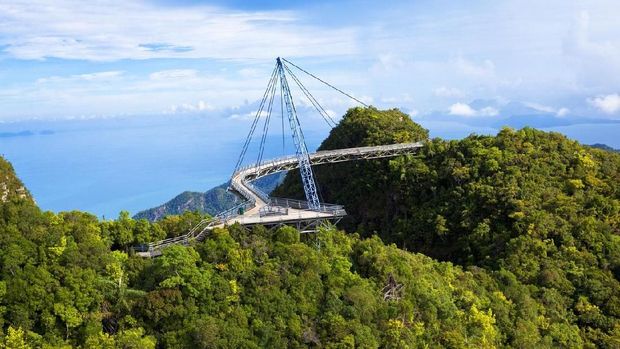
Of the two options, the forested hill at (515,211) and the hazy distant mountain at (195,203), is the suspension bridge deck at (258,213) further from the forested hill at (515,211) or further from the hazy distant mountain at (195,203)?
the hazy distant mountain at (195,203)

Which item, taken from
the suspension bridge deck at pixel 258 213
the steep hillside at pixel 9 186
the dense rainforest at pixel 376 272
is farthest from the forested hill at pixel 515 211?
the steep hillside at pixel 9 186

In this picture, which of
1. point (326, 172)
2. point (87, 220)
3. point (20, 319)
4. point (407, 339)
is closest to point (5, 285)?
point (20, 319)

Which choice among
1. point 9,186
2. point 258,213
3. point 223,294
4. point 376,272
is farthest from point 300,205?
point 9,186

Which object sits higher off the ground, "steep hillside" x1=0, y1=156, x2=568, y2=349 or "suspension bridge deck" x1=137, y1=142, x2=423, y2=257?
"suspension bridge deck" x1=137, y1=142, x2=423, y2=257

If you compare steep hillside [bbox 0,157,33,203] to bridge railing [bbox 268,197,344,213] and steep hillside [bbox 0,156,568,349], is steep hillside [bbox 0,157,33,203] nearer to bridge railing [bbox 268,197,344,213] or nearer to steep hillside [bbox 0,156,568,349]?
steep hillside [bbox 0,156,568,349]

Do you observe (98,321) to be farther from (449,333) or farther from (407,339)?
(449,333)

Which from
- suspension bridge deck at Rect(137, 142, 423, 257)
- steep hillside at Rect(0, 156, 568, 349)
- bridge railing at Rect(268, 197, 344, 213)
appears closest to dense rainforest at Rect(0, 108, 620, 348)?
steep hillside at Rect(0, 156, 568, 349)

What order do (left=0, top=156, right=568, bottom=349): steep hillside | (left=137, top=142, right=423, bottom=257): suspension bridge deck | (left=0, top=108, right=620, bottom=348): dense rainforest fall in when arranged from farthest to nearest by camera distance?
(left=137, top=142, right=423, bottom=257): suspension bridge deck < (left=0, top=108, right=620, bottom=348): dense rainforest < (left=0, top=156, right=568, bottom=349): steep hillside
